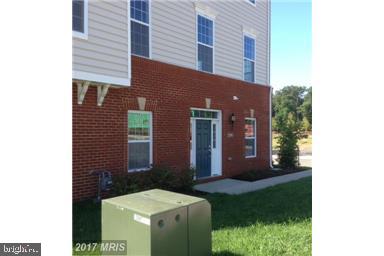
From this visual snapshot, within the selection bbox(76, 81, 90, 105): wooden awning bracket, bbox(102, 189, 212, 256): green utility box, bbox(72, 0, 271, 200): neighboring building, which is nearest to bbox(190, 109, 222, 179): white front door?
bbox(72, 0, 271, 200): neighboring building

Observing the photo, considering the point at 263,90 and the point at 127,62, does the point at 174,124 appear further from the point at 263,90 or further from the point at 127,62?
the point at 263,90

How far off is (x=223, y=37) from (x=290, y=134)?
20.6ft

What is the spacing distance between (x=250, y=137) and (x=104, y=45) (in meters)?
8.55

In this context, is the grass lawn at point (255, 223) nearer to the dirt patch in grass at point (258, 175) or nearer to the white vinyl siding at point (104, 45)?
the white vinyl siding at point (104, 45)

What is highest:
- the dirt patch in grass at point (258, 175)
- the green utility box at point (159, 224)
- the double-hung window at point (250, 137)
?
the double-hung window at point (250, 137)

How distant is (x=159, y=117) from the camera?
404 inches

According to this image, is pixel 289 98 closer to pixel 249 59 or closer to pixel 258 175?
pixel 249 59

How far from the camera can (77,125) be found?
Result: 8.11 m

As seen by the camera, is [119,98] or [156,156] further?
[156,156]

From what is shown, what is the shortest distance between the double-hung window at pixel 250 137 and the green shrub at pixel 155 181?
16.3 ft

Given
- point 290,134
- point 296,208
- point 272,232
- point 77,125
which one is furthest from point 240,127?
point 272,232

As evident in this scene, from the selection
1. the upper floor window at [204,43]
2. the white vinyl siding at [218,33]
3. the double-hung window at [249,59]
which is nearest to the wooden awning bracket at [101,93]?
the white vinyl siding at [218,33]

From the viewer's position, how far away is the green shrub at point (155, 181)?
8.42 meters

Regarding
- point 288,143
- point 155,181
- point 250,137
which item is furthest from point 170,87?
point 288,143
